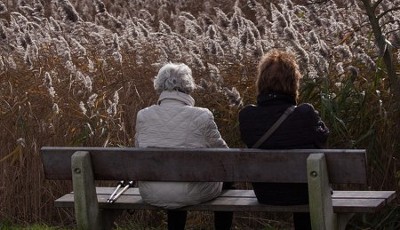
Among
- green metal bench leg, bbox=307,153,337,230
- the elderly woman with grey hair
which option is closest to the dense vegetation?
the elderly woman with grey hair

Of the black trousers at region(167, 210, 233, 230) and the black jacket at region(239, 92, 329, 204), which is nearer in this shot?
the black jacket at region(239, 92, 329, 204)

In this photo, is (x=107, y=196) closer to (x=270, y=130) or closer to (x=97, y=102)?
(x=270, y=130)

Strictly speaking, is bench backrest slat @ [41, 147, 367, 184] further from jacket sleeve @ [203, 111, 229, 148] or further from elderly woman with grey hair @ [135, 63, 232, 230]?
jacket sleeve @ [203, 111, 229, 148]

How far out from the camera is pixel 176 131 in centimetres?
792

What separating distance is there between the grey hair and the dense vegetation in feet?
4.58

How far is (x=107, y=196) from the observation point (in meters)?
8.22

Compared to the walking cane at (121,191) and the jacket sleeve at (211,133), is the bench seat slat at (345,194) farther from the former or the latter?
the jacket sleeve at (211,133)

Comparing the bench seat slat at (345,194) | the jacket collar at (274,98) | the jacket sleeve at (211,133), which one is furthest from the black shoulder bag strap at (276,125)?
the bench seat slat at (345,194)

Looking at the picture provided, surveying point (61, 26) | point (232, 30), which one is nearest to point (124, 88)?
point (232, 30)

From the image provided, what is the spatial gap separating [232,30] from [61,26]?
2156 millimetres

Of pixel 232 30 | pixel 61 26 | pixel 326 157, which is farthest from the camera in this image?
pixel 61 26

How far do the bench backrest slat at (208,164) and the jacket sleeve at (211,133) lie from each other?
13.5 inches

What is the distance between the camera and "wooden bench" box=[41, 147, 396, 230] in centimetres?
736

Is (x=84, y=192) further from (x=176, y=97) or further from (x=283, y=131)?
(x=283, y=131)
